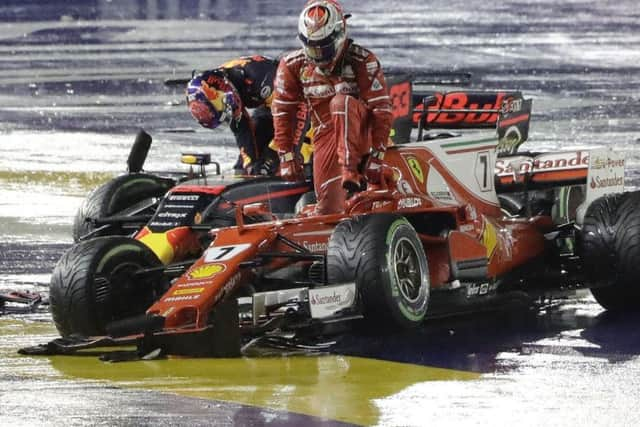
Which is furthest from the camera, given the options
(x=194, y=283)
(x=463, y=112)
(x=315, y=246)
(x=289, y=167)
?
(x=463, y=112)

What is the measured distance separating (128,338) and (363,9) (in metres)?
32.1

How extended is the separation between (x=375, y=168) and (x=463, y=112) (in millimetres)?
2484

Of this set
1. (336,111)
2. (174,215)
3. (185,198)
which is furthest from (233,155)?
(336,111)

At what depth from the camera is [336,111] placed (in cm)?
1060

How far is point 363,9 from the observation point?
40.8 m

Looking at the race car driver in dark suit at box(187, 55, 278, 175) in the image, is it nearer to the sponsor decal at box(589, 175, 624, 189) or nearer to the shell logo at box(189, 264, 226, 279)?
the sponsor decal at box(589, 175, 624, 189)

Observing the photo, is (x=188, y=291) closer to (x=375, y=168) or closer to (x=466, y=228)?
(x=375, y=168)

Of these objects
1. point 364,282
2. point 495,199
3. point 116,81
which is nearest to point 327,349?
point 364,282

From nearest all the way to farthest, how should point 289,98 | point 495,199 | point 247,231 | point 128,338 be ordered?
point 128,338, point 247,231, point 289,98, point 495,199

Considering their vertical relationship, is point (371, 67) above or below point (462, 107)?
above

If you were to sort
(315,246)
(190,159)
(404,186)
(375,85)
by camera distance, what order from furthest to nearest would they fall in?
(190,159)
(404,186)
(375,85)
(315,246)

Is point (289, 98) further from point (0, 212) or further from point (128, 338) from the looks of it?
point (0, 212)

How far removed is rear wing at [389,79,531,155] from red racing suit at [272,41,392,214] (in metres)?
1.54

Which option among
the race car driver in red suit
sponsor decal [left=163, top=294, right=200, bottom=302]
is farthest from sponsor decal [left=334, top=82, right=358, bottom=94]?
sponsor decal [left=163, top=294, right=200, bottom=302]
